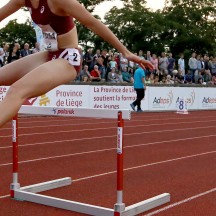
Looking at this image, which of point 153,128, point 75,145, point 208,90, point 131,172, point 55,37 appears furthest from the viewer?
point 208,90

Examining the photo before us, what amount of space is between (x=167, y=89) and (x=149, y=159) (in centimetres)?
1233

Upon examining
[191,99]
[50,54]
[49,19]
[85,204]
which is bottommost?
[85,204]

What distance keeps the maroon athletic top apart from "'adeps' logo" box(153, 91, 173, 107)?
1613 cm

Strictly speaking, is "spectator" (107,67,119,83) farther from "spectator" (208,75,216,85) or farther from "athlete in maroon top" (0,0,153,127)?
"athlete in maroon top" (0,0,153,127)

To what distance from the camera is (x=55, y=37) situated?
12.7 ft

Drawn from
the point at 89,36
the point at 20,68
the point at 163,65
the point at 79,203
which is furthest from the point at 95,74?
the point at 89,36

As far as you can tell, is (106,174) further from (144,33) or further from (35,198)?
(144,33)

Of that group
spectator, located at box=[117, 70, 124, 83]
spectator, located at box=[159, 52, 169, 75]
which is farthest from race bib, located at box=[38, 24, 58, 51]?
spectator, located at box=[159, 52, 169, 75]

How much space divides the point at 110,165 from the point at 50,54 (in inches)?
144

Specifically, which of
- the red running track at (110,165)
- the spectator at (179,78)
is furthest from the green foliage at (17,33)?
the red running track at (110,165)

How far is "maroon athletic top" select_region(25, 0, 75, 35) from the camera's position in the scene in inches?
146

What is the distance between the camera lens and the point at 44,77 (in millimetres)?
3580

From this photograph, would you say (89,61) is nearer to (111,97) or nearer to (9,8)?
(111,97)

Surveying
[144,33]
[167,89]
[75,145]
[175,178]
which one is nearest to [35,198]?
[175,178]
